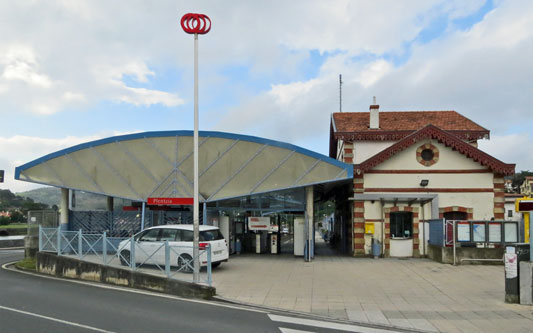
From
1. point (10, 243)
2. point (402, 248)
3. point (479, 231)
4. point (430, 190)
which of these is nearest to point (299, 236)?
point (402, 248)

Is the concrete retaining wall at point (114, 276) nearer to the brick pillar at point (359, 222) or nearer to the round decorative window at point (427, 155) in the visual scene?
the brick pillar at point (359, 222)

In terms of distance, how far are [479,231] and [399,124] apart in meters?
11.0

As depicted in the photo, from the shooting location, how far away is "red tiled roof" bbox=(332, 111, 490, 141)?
2598 cm

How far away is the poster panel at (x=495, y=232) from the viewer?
17688 millimetres

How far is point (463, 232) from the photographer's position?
17906 mm

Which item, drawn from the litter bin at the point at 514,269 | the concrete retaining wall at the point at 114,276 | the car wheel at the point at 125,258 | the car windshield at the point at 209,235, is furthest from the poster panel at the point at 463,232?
the car wheel at the point at 125,258

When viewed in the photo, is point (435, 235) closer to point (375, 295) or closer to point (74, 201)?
point (375, 295)

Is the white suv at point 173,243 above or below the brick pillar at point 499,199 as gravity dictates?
below

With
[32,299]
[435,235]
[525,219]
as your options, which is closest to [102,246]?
[32,299]

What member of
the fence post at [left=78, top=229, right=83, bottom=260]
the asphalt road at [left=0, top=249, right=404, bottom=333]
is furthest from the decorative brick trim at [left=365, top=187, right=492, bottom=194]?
the fence post at [left=78, top=229, right=83, bottom=260]

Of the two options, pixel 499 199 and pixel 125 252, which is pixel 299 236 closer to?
pixel 125 252

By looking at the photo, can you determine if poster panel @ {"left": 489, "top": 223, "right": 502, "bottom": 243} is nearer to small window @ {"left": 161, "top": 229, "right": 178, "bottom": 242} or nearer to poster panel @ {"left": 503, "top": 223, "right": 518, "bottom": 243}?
poster panel @ {"left": 503, "top": 223, "right": 518, "bottom": 243}

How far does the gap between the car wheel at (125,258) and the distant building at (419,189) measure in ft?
35.6

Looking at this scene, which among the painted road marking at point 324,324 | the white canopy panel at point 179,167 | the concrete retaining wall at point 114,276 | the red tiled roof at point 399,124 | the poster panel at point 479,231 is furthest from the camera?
the red tiled roof at point 399,124
